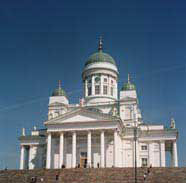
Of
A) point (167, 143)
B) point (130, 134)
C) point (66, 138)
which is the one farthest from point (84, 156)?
point (167, 143)

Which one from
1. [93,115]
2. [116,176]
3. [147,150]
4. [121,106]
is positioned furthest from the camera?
[121,106]

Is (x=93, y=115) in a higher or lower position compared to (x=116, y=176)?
higher

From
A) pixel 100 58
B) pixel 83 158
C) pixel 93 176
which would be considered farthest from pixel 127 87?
pixel 93 176

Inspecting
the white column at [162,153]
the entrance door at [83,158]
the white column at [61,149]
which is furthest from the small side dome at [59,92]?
the white column at [162,153]

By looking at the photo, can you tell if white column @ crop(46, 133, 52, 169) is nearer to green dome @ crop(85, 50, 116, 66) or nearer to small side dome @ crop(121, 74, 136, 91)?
small side dome @ crop(121, 74, 136, 91)

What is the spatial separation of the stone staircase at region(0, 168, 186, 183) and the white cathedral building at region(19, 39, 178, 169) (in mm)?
9681

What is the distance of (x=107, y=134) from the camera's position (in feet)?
212

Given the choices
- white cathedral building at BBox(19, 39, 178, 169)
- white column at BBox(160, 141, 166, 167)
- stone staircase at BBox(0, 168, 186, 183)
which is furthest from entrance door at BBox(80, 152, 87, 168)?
white column at BBox(160, 141, 166, 167)

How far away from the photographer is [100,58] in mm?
77750

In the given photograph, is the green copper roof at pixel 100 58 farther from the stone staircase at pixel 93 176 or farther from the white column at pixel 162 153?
the stone staircase at pixel 93 176

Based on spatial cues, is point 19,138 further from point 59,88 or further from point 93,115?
point 93,115

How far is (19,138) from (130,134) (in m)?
23.0

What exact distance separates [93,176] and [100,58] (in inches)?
1353

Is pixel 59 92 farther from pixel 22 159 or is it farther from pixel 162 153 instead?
pixel 162 153
